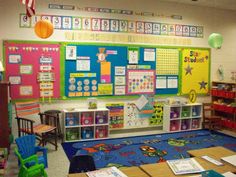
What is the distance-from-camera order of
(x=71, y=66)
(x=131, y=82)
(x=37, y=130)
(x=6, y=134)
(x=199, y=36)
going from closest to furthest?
(x=6, y=134)
(x=37, y=130)
(x=71, y=66)
(x=131, y=82)
(x=199, y=36)

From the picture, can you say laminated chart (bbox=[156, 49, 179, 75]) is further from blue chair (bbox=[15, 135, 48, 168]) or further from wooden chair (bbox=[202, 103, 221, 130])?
blue chair (bbox=[15, 135, 48, 168])

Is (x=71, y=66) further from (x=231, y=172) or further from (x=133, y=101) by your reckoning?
(x=231, y=172)

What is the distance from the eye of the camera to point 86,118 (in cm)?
555

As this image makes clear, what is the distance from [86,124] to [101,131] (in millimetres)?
402

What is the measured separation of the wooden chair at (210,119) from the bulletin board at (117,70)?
0.98 m

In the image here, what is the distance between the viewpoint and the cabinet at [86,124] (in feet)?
17.7

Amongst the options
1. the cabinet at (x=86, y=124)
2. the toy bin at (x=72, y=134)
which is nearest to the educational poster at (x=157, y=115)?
the cabinet at (x=86, y=124)

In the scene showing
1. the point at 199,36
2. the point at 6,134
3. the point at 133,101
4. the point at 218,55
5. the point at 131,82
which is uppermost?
the point at 199,36

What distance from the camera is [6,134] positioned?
14.3 ft

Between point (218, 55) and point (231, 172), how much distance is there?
518 cm

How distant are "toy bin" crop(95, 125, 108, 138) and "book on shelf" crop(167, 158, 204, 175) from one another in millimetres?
3298

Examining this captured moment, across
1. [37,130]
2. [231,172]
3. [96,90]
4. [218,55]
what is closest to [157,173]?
[231,172]

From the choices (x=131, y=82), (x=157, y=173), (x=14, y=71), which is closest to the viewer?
(x=157, y=173)

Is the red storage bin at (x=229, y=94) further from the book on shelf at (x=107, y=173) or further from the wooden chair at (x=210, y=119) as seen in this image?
the book on shelf at (x=107, y=173)
